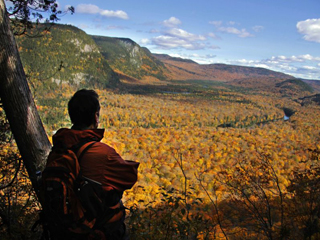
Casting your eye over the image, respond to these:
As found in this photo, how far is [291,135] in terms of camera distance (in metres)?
84.8

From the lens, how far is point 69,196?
2.26m

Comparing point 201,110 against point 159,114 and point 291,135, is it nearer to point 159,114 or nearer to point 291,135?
point 159,114

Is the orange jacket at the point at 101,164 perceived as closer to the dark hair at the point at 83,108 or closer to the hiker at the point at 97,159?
the hiker at the point at 97,159

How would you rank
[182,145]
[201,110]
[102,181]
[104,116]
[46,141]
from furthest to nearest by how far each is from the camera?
[201,110]
[104,116]
[182,145]
[46,141]
[102,181]

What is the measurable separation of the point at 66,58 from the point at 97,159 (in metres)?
163

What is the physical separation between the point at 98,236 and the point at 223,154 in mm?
57602

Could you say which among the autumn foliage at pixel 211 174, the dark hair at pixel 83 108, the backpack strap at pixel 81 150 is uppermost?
the dark hair at pixel 83 108

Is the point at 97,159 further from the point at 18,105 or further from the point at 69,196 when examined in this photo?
the point at 18,105

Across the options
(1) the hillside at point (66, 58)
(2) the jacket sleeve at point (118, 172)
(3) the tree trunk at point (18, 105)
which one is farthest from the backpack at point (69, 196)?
(1) the hillside at point (66, 58)

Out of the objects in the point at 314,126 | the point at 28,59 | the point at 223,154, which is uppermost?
the point at 28,59

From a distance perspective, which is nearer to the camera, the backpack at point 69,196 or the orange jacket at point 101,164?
the backpack at point 69,196

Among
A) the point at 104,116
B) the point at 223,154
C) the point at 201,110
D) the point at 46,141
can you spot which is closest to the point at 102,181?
the point at 46,141

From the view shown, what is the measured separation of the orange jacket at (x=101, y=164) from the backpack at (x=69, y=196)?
54 mm

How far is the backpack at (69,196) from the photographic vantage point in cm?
221
